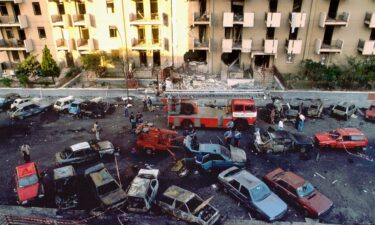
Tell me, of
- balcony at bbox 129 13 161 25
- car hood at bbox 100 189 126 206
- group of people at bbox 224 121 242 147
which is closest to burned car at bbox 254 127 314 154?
group of people at bbox 224 121 242 147

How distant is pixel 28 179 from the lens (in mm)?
18094

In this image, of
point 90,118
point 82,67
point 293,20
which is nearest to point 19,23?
point 82,67

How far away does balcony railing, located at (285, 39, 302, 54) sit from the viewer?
29656 millimetres

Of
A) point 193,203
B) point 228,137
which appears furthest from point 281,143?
point 193,203

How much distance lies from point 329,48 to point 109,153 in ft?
74.0

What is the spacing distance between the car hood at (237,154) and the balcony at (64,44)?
21614 mm

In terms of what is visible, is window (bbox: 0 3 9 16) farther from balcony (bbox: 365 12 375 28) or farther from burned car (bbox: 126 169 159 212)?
balcony (bbox: 365 12 375 28)

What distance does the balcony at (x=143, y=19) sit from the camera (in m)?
31.5

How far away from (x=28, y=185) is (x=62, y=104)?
11319mm

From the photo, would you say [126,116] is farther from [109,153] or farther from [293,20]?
[293,20]

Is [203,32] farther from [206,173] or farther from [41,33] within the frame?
[41,33]

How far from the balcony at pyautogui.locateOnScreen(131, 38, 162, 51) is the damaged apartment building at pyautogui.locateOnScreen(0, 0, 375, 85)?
101 mm

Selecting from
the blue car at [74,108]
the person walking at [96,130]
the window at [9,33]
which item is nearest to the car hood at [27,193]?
the person walking at [96,130]

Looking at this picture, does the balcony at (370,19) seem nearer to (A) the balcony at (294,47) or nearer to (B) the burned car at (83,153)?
(A) the balcony at (294,47)
